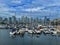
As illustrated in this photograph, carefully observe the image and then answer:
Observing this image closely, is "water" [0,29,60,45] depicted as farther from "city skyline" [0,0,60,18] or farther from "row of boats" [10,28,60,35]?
"city skyline" [0,0,60,18]

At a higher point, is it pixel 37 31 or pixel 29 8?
pixel 29 8

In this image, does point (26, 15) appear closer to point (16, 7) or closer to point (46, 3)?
point (16, 7)

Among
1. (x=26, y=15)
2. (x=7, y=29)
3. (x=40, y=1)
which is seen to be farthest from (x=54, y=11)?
(x=7, y=29)

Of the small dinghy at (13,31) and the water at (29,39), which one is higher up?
the small dinghy at (13,31)

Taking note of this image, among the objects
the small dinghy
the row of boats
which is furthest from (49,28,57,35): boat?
the small dinghy

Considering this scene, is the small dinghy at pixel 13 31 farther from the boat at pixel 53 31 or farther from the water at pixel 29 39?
the boat at pixel 53 31

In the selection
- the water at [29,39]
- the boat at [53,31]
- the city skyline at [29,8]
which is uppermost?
the city skyline at [29,8]

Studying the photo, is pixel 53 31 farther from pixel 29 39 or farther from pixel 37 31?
pixel 29 39

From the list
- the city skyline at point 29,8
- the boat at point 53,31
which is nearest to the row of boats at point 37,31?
the boat at point 53,31

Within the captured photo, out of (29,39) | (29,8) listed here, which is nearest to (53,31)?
(29,39)
